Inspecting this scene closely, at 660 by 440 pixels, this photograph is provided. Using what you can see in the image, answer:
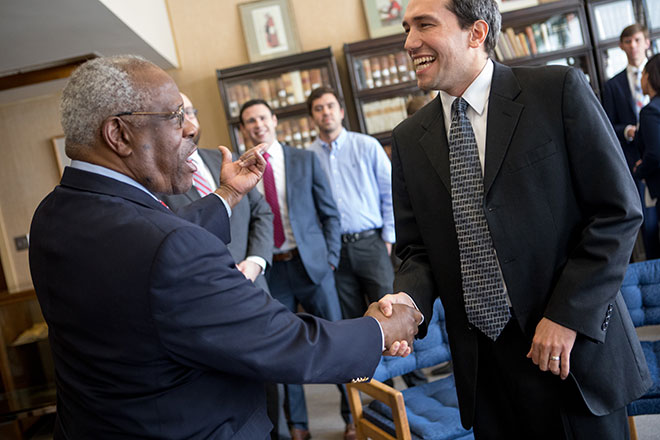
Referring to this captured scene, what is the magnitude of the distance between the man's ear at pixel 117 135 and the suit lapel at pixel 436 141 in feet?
2.81

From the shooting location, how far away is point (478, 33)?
1.67 meters

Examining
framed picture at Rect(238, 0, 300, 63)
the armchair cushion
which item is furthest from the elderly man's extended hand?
framed picture at Rect(238, 0, 300, 63)

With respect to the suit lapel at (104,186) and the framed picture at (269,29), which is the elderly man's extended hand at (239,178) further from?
the framed picture at (269,29)

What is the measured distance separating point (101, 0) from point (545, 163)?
3230mm

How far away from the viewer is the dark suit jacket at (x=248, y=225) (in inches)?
112

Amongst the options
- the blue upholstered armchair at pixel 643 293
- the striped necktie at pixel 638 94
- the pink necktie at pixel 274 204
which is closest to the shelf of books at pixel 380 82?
the striped necktie at pixel 638 94

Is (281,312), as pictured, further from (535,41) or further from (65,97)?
(535,41)

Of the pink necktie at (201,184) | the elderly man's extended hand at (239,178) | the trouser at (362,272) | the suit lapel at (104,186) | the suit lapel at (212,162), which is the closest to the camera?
the suit lapel at (104,186)

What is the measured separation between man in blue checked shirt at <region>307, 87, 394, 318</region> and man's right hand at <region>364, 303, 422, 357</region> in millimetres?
2155

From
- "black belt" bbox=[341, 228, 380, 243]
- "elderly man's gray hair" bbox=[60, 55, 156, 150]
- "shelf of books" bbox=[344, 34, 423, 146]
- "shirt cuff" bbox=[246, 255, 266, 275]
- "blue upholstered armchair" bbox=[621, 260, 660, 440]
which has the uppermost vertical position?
"shelf of books" bbox=[344, 34, 423, 146]

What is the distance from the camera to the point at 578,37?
19.1ft

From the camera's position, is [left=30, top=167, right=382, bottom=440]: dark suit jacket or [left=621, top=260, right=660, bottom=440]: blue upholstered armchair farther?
[left=621, top=260, right=660, bottom=440]: blue upholstered armchair

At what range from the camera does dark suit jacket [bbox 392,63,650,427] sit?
1455mm

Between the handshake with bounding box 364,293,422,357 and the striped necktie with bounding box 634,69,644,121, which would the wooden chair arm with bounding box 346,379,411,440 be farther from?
the striped necktie with bounding box 634,69,644,121
